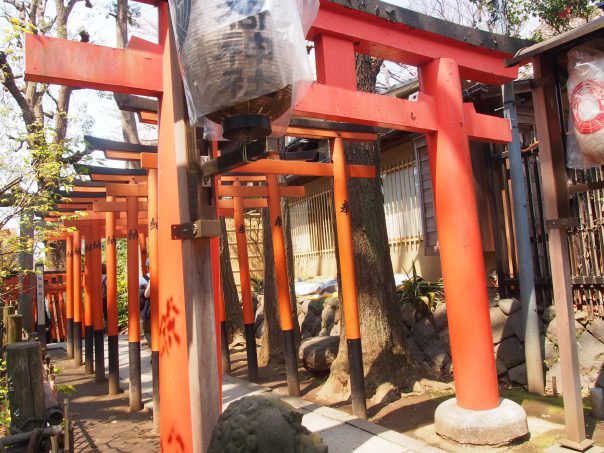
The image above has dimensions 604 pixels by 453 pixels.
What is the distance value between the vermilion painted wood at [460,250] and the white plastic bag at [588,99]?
3.41ft

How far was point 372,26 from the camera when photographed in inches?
185

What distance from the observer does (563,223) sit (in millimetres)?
4707

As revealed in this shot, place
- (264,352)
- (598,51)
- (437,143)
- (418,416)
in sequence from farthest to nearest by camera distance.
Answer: (264,352) → (418,416) → (437,143) → (598,51)

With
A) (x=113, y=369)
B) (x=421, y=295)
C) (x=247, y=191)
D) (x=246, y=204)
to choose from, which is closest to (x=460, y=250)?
(x=421, y=295)

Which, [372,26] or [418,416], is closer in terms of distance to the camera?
[372,26]

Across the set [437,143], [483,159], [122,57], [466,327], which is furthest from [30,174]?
[483,159]

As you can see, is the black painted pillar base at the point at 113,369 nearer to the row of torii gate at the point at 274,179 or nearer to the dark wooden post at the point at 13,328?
the row of torii gate at the point at 274,179

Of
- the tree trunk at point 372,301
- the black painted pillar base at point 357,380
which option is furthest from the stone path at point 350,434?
the tree trunk at point 372,301

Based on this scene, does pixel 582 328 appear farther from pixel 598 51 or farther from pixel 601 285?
pixel 598 51

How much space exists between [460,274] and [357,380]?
1.90 meters

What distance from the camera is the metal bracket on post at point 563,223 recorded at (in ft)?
15.3

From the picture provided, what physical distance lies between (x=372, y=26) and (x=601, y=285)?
4.59m

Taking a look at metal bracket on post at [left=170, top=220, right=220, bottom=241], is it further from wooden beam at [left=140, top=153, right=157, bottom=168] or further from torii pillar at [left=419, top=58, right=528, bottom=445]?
wooden beam at [left=140, top=153, right=157, bottom=168]

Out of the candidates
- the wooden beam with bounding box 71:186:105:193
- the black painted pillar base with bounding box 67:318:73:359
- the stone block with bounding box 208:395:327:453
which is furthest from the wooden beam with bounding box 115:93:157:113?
the black painted pillar base with bounding box 67:318:73:359
